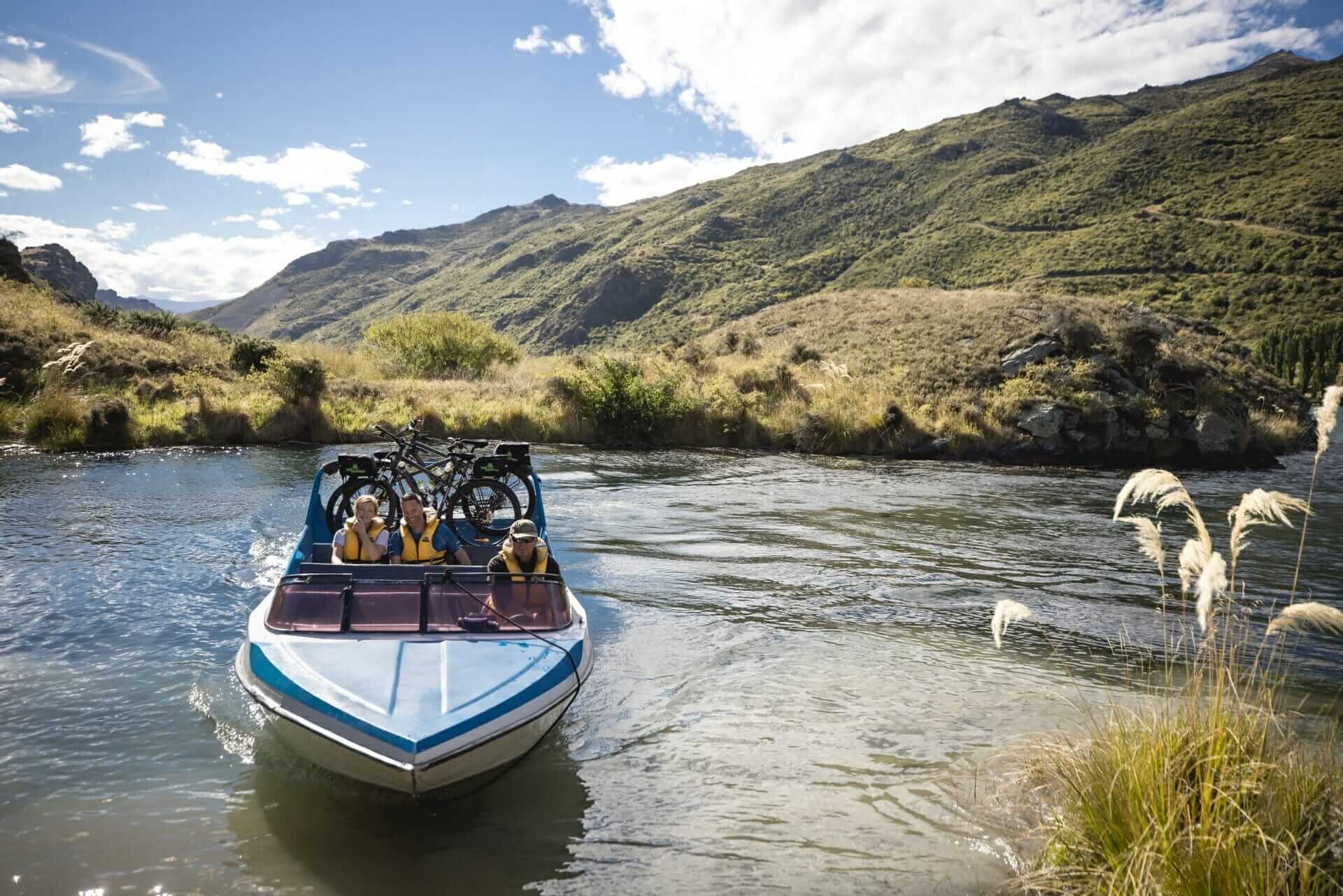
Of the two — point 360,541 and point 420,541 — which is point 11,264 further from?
point 420,541

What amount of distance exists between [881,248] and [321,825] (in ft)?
261

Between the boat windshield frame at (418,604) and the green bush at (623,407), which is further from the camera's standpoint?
the green bush at (623,407)

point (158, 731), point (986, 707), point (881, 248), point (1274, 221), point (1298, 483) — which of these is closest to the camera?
point (158, 731)

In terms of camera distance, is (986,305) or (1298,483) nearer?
(1298,483)

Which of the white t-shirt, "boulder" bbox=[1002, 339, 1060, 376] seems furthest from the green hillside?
the white t-shirt

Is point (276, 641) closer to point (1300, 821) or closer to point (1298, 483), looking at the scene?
point (1300, 821)

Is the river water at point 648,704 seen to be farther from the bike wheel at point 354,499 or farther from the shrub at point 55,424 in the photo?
the shrub at point 55,424

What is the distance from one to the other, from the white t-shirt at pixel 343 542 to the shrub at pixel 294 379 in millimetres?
18527

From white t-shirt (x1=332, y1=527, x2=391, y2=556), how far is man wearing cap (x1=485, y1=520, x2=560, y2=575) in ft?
A: 5.14

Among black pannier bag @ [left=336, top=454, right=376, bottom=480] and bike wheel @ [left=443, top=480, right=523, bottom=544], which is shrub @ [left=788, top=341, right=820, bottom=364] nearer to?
bike wheel @ [left=443, top=480, right=523, bottom=544]

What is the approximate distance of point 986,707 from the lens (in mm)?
7336

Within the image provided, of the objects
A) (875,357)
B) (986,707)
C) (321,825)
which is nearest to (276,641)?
(321,825)

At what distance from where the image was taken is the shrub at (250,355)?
27.8 metres

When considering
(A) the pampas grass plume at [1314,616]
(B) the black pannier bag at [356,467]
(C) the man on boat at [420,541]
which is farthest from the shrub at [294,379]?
(A) the pampas grass plume at [1314,616]
